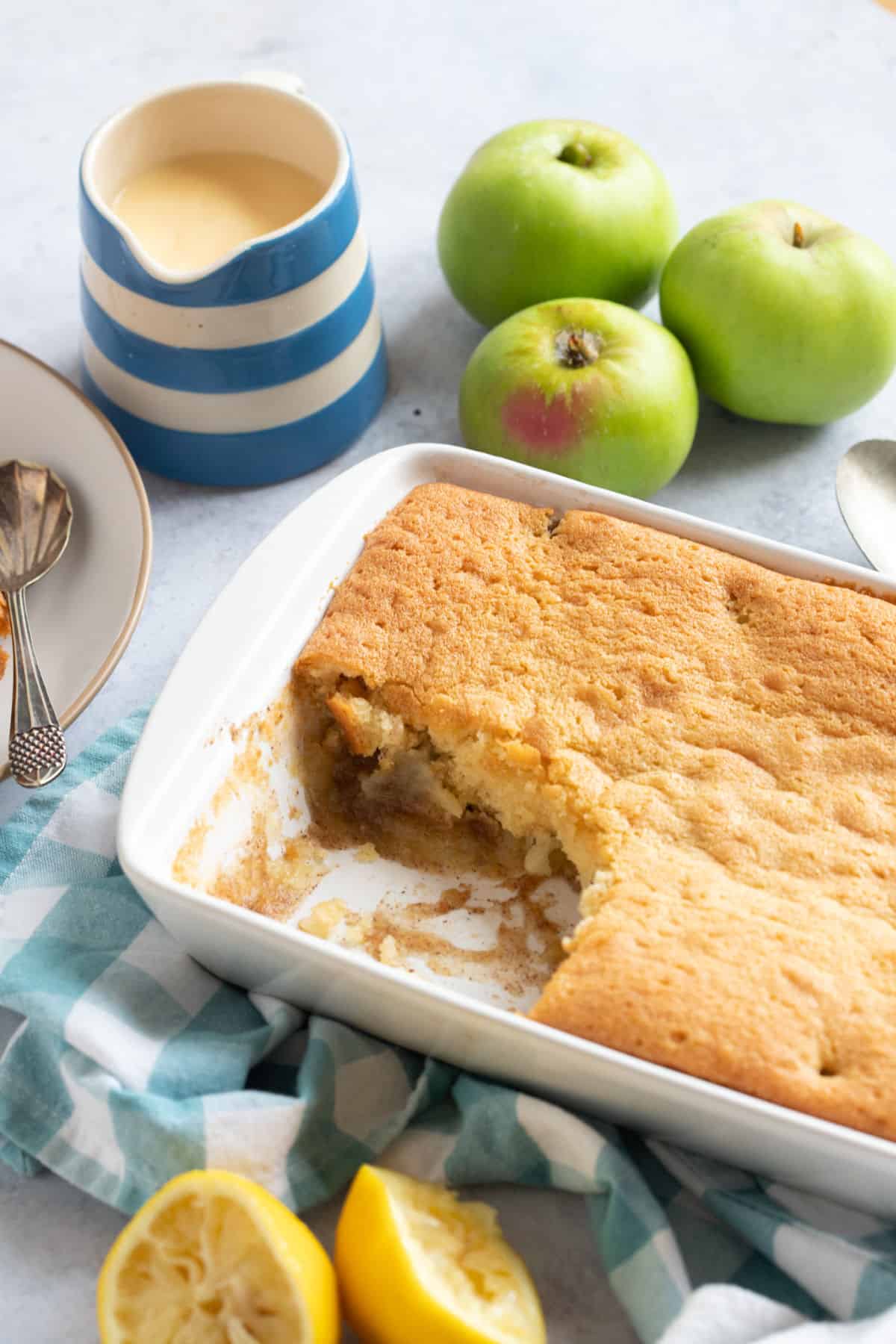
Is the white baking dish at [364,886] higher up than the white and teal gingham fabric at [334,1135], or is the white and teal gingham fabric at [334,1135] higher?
the white baking dish at [364,886]

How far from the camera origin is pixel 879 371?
204cm

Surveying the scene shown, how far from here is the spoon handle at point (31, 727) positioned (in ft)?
5.27

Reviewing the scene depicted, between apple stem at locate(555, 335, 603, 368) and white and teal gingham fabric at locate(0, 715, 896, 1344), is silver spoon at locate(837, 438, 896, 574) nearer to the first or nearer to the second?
apple stem at locate(555, 335, 603, 368)

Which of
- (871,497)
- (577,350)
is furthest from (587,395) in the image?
(871,497)

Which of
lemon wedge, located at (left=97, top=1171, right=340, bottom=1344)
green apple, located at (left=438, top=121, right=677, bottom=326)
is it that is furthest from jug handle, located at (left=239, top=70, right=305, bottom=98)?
lemon wedge, located at (left=97, top=1171, right=340, bottom=1344)

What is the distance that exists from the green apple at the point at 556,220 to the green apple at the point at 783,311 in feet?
0.31

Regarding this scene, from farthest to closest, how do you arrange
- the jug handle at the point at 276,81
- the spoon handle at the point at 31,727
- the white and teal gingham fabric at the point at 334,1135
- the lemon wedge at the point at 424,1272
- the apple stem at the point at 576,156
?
the apple stem at the point at 576,156 < the jug handle at the point at 276,81 < the spoon handle at the point at 31,727 < the white and teal gingham fabric at the point at 334,1135 < the lemon wedge at the point at 424,1272

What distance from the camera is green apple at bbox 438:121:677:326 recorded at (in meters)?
2.07

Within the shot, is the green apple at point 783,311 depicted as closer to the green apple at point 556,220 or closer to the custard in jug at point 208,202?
the green apple at point 556,220

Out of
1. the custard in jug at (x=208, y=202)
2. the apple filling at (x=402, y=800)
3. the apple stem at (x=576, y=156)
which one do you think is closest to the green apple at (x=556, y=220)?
the apple stem at (x=576, y=156)

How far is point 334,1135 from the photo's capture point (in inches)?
54.7

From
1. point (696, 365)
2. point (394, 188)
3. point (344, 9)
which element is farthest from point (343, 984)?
point (344, 9)

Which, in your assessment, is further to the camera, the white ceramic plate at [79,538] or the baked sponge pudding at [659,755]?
the white ceramic plate at [79,538]

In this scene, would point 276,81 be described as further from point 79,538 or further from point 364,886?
point 364,886
